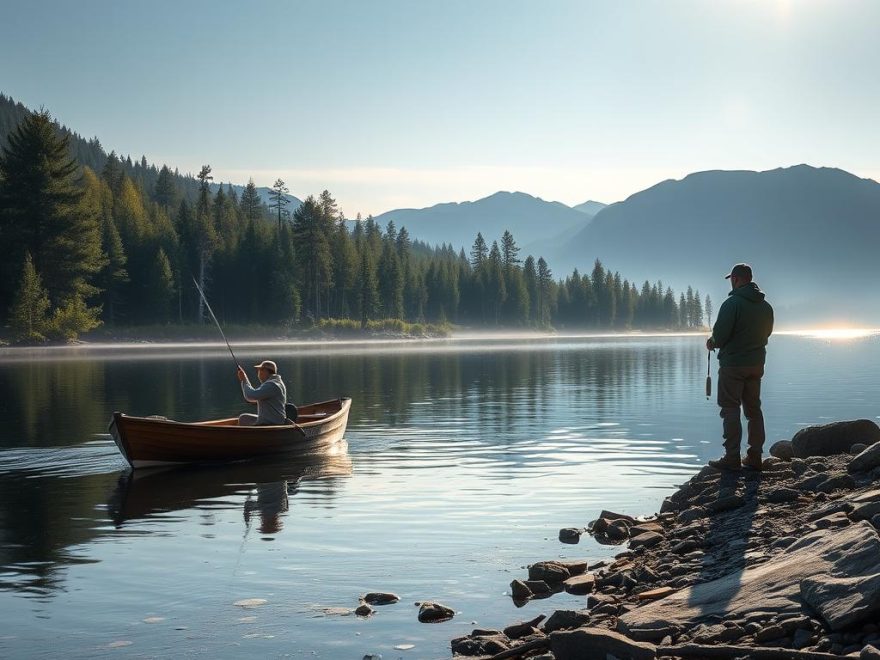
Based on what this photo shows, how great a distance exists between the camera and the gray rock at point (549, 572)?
1185 centimetres

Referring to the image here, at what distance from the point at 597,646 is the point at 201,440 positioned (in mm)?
15797

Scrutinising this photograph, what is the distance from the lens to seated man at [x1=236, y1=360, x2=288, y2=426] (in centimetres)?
2312

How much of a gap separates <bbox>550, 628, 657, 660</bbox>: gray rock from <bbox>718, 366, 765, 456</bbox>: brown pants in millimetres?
8135

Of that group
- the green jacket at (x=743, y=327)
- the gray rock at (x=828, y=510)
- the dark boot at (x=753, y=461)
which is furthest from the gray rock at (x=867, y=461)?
the green jacket at (x=743, y=327)

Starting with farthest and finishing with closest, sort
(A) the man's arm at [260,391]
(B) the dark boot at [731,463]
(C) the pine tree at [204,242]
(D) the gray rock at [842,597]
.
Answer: (C) the pine tree at [204,242]
(A) the man's arm at [260,391]
(B) the dark boot at [731,463]
(D) the gray rock at [842,597]

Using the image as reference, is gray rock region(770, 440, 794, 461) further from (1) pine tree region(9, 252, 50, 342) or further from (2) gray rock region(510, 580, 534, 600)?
(1) pine tree region(9, 252, 50, 342)

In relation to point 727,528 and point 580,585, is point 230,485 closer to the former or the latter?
point 580,585

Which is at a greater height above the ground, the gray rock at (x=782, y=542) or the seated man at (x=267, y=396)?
the seated man at (x=267, y=396)

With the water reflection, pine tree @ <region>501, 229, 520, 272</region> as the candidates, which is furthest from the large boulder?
pine tree @ <region>501, 229, 520, 272</region>

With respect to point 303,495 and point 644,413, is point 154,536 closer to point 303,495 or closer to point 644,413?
point 303,495

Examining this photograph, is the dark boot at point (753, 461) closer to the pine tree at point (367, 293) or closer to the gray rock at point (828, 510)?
the gray rock at point (828, 510)

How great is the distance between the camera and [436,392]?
45.1m

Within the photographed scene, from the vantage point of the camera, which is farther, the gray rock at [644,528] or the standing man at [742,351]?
the standing man at [742,351]

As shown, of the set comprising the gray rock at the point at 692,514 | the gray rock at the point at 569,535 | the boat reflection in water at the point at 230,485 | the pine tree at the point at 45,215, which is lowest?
the boat reflection in water at the point at 230,485
